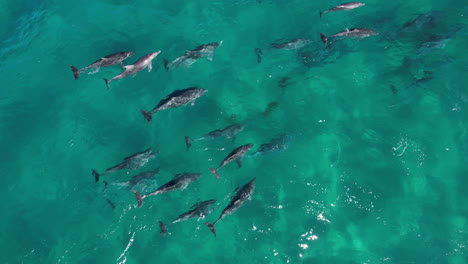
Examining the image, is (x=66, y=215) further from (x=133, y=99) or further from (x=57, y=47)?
(x=57, y=47)

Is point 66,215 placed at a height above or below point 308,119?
below

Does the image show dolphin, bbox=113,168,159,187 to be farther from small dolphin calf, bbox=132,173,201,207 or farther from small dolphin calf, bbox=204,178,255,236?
small dolphin calf, bbox=204,178,255,236

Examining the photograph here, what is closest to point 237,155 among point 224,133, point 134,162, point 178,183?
point 224,133

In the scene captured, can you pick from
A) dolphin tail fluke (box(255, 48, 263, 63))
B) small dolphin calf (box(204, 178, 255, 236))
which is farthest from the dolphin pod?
dolphin tail fluke (box(255, 48, 263, 63))

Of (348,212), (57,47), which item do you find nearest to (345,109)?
(348,212)

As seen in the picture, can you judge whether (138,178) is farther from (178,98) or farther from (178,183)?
(178,98)

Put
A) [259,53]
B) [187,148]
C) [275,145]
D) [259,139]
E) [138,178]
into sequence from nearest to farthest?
[138,178] < [275,145] < [259,139] < [187,148] < [259,53]
